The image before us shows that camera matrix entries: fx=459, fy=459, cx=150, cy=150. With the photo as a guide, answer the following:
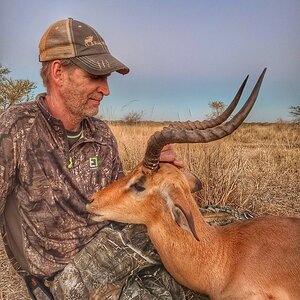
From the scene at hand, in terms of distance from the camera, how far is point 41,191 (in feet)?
14.1

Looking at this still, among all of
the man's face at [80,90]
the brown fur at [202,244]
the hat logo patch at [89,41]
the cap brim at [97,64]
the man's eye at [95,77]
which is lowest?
the brown fur at [202,244]

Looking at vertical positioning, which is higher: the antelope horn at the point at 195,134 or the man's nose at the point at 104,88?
the man's nose at the point at 104,88

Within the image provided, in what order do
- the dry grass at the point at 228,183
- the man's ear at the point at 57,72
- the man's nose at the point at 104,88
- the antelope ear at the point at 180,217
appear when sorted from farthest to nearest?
the dry grass at the point at 228,183, the man's nose at the point at 104,88, the man's ear at the point at 57,72, the antelope ear at the point at 180,217

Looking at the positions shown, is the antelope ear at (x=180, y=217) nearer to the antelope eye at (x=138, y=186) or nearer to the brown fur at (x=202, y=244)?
the brown fur at (x=202, y=244)

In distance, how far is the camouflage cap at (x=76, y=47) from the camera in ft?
14.3

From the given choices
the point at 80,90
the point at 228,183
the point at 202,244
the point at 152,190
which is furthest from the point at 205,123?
the point at 228,183

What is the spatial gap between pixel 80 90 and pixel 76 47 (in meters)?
0.41

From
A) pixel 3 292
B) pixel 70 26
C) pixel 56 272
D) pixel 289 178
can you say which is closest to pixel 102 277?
pixel 56 272

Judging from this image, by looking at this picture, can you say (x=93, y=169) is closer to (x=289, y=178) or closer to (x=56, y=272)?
(x=56, y=272)

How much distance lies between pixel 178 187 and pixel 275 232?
3.53 feet

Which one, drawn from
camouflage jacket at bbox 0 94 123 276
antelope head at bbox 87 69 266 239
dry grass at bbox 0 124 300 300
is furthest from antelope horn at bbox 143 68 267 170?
dry grass at bbox 0 124 300 300

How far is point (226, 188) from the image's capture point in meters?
7.05

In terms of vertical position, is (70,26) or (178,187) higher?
(70,26)

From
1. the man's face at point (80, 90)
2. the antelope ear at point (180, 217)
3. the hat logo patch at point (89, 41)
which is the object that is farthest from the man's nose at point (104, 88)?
the antelope ear at point (180, 217)
